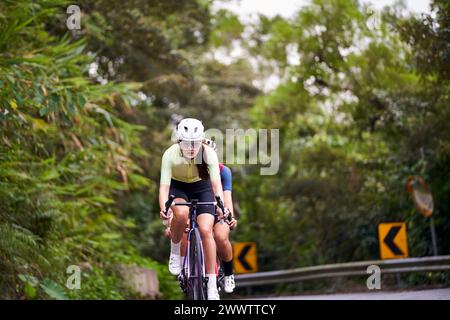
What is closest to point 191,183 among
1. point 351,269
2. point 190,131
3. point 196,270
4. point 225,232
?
point 225,232

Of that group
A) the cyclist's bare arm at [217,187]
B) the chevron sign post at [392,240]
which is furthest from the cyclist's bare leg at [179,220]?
the chevron sign post at [392,240]

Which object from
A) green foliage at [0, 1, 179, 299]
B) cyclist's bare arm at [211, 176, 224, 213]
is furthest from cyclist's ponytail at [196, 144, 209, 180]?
green foliage at [0, 1, 179, 299]

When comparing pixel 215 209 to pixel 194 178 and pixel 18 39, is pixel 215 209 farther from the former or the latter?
pixel 18 39

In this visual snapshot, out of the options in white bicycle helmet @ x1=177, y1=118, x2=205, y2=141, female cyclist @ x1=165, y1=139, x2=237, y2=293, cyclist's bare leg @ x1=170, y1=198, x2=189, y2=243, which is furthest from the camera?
female cyclist @ x1=165, y1=139, x2=237, y2=293

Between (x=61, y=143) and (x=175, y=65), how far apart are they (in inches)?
296

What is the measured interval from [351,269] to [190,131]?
10.1m

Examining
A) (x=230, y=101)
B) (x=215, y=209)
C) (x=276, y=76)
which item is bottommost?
(x=215, y=209)

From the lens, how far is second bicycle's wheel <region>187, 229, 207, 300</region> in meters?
8.23

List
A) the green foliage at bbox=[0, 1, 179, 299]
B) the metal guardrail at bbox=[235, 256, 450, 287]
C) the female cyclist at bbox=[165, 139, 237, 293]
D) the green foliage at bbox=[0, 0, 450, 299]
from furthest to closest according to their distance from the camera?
the metal guardrail at bbox=[235, 256, 450, 287] → the green foliage at bbox=[0, 0, 450, 299] → the green foliage at bbox=[0, 1, 179, 299] → the female cyclist at bbox=[165, 139, 237, 293]

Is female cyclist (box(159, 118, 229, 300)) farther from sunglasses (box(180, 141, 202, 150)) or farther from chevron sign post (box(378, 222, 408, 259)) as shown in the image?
chevron sign post (box(378, 222, 408, 259))

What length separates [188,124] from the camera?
301 inches

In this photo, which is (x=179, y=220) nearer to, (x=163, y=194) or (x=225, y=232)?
(x=163, y=194)

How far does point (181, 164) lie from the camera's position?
812cm

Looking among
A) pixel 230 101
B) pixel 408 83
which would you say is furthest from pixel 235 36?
pixel 408 83
